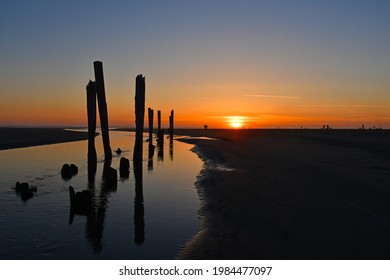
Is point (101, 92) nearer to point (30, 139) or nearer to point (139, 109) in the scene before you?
point (139, 109)

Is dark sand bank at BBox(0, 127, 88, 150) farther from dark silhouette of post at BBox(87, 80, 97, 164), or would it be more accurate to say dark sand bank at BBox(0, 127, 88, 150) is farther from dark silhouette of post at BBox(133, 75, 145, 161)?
dark silhouette of post at BBox(133, 75, 145, 161)

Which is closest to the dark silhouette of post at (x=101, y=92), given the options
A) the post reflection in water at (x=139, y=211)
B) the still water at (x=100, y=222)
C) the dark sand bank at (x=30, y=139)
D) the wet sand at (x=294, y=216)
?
the post reflection in water at (x=139, y=211)

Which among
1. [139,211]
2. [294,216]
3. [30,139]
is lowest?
[139,211]

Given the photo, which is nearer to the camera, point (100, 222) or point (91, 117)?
point (100, 222)

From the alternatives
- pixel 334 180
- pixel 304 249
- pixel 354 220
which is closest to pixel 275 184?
pixel 334 180

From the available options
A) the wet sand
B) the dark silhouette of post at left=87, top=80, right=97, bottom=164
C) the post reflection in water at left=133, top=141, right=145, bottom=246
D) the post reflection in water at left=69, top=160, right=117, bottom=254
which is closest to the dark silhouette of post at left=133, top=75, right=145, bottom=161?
the post reflection in water at left=133, top=141, right=145, bottom=246

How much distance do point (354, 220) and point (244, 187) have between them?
4282mm

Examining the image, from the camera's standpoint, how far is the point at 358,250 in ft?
17.6

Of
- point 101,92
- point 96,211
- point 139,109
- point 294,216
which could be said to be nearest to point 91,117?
point 101,92

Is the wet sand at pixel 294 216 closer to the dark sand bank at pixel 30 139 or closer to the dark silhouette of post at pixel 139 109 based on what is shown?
the dark silhouette of post at pixel 139 109

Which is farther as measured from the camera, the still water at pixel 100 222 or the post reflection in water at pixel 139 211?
the post reflection in water at pixel 139 211

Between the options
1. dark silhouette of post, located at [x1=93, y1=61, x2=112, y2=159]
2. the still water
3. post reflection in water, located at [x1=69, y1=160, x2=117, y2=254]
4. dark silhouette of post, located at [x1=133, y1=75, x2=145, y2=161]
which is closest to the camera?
the still water
